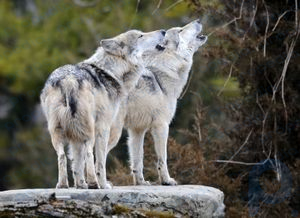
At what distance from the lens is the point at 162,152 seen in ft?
40.7

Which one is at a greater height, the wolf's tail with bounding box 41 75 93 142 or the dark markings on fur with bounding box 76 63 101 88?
the dark markings on fur with bounding box 76 63 101 88

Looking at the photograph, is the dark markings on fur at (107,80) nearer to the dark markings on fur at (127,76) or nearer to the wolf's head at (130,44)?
the dark markings on fur at (127,76)

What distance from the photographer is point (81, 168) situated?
11.1 metres

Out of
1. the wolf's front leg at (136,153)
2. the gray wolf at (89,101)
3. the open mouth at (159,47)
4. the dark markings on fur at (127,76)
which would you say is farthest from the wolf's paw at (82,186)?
the open mouth at (159,47)

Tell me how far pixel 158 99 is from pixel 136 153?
32.3 inches

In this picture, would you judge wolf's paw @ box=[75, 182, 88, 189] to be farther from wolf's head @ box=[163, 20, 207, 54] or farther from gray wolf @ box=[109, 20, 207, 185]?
wolf's head @ box=[163, 20, 207, 54]

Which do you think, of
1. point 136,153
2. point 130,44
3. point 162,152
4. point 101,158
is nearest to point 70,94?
point 101,158

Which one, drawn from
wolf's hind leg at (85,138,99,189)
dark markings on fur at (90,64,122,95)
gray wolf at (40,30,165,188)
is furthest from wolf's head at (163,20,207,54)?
wolf's hind leg at (85,138,99,189)

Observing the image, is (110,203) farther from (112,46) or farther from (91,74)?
(112,46)

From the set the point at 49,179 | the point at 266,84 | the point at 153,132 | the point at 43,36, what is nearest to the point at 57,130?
the point at 153,132

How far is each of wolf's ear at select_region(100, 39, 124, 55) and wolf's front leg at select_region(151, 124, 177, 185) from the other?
1.40 meters

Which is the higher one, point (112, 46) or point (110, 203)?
point (112, 46)

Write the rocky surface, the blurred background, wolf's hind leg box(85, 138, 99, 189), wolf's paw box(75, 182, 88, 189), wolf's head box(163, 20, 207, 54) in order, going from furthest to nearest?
the blurred background
wolf's head box(163, 20, 207, 54)
wolf's paw box(75, 182, 88, 189)
wolf's hind leg box(85, 138, 99, 189)
the rocky surface

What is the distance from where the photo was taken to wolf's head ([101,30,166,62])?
1160 cm
